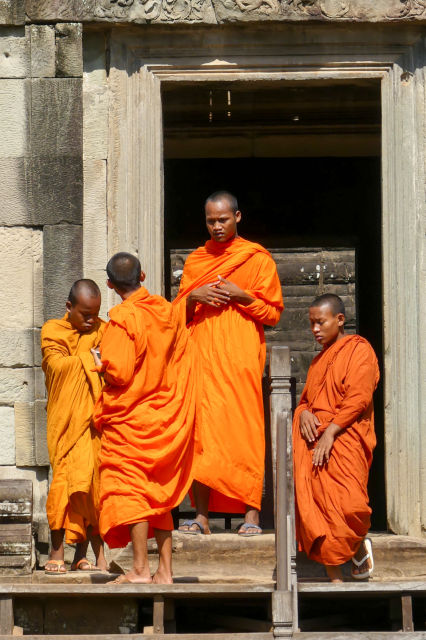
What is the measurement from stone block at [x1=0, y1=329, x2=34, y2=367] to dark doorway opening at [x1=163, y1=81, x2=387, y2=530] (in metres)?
3.62

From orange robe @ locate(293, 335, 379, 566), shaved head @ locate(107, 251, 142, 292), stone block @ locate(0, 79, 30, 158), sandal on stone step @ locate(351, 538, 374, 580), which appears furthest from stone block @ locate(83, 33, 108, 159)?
sandal on stone step @ locate(351, 538, 374, 580)

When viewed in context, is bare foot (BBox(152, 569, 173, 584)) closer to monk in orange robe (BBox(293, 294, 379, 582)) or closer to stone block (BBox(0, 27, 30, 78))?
monk in orange robe (BBox(293, 294, 379, 582))

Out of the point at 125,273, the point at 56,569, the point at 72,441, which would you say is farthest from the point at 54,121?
the point at 56,569

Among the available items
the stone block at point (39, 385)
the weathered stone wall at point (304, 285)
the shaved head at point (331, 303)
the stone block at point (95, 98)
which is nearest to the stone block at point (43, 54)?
the stone block at point (95, 98)

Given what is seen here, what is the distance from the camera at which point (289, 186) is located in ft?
46.2

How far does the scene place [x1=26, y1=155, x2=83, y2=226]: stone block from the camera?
34.2 ft

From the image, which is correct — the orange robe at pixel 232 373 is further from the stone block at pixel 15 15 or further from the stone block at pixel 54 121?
the stone block at pixel 15 15

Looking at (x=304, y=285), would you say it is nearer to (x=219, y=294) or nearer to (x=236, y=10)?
(x=236, y=10)

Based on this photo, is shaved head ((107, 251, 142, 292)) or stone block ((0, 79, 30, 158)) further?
stone block ((0, 79, 30, 158))

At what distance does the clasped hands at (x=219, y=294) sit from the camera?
32.3 feet

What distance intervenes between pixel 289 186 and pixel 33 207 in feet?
13.5

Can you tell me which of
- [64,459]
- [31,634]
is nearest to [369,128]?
[64,459]

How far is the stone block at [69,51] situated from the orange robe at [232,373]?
5.01 ft

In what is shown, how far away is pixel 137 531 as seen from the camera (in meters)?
8.70
